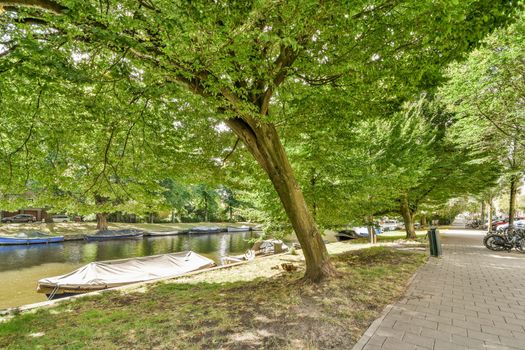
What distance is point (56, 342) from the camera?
444 cm

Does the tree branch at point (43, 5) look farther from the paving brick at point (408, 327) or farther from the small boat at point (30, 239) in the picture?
the small boat at point (30, 239)

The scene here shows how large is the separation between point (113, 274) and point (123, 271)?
391mm

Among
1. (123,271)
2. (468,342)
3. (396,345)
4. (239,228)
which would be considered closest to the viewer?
(396,345)

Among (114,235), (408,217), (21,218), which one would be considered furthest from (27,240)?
(408,217)

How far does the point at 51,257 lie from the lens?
19875mm

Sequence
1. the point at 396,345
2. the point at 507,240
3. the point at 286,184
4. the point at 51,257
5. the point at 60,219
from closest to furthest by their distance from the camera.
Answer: the point at 396,345 < the point at 286,184 < the point at 507,240 < the point at 51,257 < the point at 60,219

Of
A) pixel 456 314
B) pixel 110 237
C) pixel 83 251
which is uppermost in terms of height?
pixel 456 314

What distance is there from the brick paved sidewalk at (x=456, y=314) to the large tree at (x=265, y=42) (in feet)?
7.87

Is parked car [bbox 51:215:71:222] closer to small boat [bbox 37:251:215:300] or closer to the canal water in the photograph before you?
the canal water

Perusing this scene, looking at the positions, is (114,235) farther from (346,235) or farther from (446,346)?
(446,346)

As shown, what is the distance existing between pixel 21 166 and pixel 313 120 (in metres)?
7.55

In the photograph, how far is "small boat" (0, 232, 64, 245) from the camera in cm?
2370

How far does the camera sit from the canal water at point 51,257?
12.4 metres

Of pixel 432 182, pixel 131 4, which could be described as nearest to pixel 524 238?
pixel 432 182
